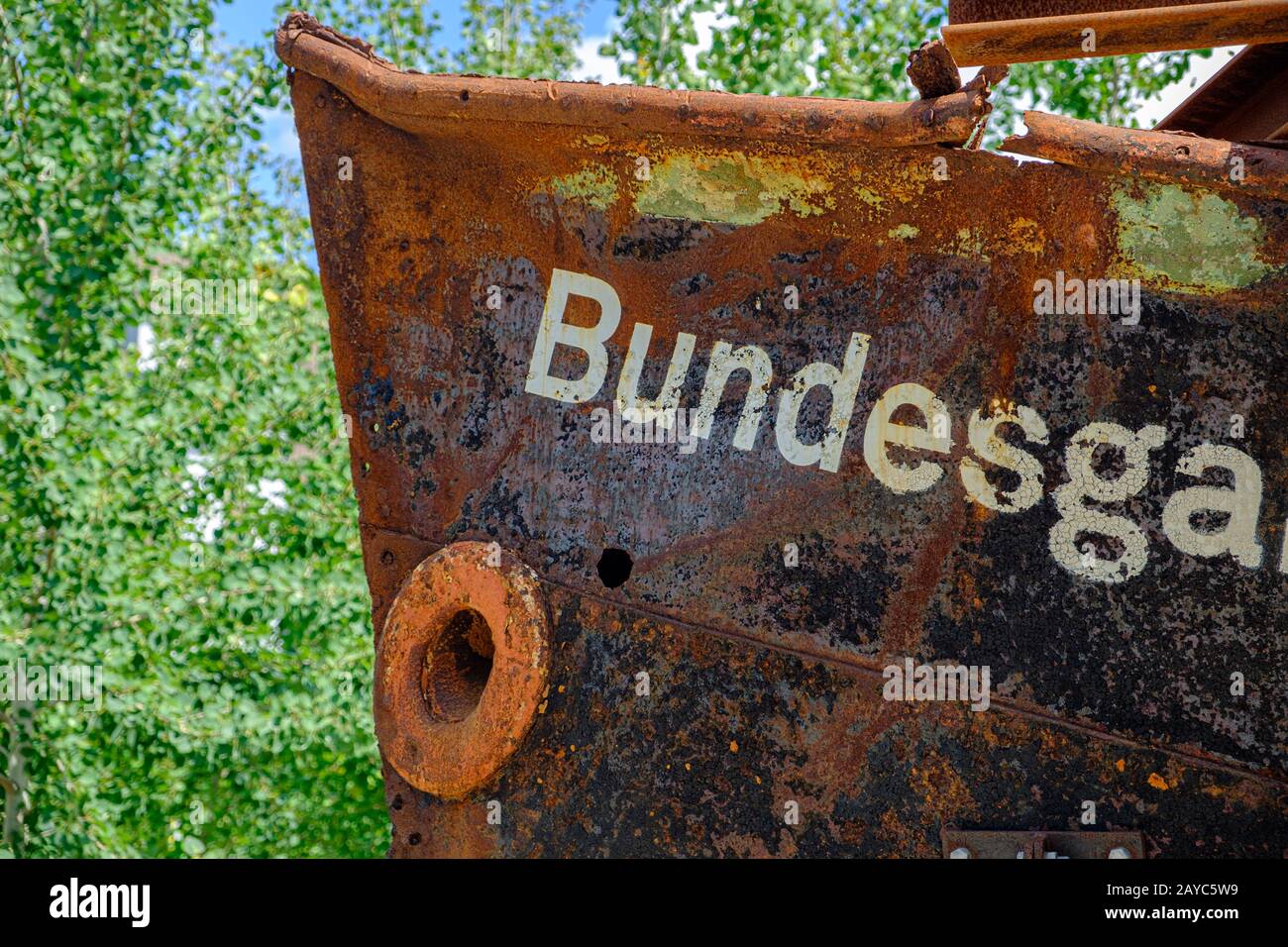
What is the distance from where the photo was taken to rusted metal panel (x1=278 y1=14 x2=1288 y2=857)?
2617mm

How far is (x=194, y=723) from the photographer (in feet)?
28.6

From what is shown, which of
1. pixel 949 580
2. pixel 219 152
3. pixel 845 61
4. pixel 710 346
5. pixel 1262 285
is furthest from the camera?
pixel 845 61

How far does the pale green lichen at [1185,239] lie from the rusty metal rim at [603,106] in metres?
0.37

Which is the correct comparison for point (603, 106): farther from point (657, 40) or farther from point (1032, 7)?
point (657, 40)

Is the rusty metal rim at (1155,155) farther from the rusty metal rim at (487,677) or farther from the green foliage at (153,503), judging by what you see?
the green foliage at (153,503)

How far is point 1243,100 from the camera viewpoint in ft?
12.1

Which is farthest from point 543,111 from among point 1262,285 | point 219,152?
point 219,152

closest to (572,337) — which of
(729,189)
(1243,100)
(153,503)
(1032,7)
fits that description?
(729,189)

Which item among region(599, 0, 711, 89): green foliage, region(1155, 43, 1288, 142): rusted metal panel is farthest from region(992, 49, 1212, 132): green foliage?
region(1155, 43, 1288, 142): rusted metal panel

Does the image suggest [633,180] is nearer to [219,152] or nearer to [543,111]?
[543,111]

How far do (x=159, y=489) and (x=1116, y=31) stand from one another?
755 cm

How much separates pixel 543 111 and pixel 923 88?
0.89 meters

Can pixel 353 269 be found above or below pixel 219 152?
below

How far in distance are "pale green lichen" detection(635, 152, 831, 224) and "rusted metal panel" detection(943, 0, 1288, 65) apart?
1.41 feet
